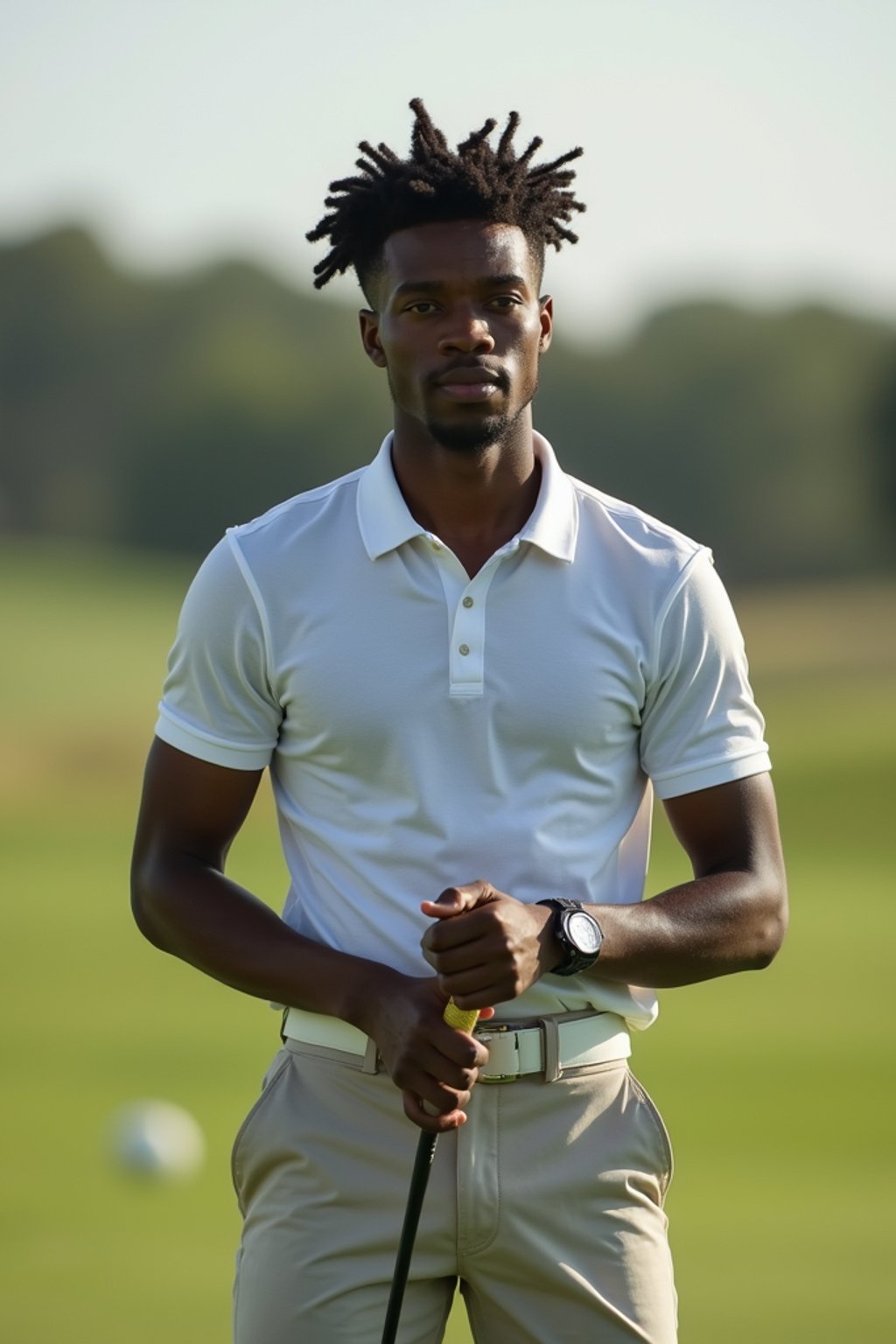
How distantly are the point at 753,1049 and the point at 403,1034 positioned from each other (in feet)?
24.2

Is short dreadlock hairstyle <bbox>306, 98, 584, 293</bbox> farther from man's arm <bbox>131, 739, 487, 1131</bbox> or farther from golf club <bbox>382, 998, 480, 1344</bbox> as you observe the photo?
golf club <bbox>382, 998, 480, 1344</bbox>

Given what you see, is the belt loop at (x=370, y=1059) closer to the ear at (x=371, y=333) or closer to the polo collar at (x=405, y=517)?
the polo collar at (x=405, y=517)

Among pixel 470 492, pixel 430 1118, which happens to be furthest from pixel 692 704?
pixel 430 1118

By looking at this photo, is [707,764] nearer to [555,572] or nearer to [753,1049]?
[555,572]

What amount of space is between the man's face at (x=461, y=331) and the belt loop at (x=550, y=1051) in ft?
2.49

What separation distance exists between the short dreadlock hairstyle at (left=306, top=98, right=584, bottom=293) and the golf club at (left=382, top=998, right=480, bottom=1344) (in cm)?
109

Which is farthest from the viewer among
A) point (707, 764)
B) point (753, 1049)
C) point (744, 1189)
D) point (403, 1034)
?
point (753, 1049)

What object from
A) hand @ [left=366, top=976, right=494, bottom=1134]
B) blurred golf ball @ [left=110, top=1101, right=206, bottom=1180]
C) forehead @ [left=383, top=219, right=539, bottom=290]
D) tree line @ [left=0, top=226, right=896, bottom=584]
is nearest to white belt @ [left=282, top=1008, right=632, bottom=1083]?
hand @ [left=366, top=976, right=494, bottom=1134]

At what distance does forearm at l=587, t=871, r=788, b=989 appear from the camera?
8.75ft

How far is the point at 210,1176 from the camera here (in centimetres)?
688

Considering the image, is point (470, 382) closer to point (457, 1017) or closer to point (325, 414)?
point (457, 1017)

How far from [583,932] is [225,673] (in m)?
0.57

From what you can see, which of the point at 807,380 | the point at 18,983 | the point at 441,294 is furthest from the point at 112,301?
the point at 441,294

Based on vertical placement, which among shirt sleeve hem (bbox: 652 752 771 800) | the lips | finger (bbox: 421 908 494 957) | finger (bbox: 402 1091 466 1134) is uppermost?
the lips
